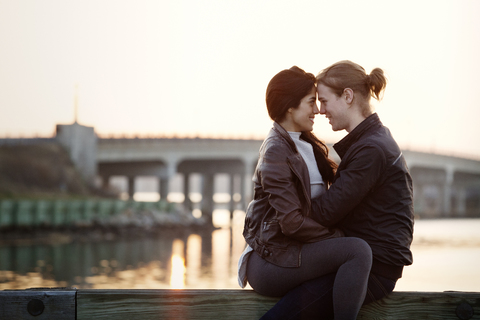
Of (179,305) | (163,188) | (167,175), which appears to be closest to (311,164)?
(179,305)

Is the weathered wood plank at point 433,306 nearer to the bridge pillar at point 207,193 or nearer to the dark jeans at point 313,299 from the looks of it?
the dark jeans at point 313,299

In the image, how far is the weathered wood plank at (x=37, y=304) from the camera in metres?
3.38

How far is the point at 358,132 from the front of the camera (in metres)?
3.85

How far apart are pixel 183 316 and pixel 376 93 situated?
188cm

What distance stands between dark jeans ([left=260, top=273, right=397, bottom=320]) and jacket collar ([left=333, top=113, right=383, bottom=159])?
86cm

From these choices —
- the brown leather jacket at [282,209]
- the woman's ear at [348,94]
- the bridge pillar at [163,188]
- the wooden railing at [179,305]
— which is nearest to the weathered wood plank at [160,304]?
the wooden railing at [179,305]

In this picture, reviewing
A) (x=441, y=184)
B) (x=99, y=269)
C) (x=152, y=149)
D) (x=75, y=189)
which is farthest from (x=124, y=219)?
(x=441, y=184)

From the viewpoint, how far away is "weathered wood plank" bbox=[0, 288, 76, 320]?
11.1 feet

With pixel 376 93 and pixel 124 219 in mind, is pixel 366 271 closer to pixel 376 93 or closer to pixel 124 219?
pixel 376 93

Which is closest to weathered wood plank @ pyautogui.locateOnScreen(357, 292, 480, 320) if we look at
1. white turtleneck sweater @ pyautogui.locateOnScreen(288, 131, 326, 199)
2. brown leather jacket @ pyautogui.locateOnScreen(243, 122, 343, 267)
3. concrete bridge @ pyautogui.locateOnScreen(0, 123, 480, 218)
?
brown leather jacket @ pyautogui.locateOnScreen(243, 122, 343, 267)

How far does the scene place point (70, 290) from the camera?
11.4 ft

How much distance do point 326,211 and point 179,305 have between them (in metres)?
1.03

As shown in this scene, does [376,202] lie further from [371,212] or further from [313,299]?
[313,299]

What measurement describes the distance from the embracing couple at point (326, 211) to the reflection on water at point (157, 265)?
16041 mm
